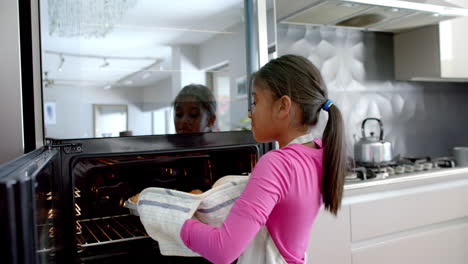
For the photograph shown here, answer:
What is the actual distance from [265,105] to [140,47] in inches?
14.1

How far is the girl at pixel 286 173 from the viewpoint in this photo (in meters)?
0.73

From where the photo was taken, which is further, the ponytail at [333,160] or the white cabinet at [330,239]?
the white cabinet at [330,239]

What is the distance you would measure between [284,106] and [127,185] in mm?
511

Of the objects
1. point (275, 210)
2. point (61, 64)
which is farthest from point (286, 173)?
point (61, 64)

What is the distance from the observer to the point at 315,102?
85cm

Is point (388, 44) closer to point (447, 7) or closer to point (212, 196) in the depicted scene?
point (447, 7)

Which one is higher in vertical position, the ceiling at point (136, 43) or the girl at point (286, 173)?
the ceiling at point (136, 43)

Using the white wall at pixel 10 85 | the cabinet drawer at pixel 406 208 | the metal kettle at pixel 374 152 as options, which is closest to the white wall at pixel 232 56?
the white wall at pixel 10 85

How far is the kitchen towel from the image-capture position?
31.2 inches

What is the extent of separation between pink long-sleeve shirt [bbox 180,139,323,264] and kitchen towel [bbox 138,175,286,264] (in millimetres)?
24

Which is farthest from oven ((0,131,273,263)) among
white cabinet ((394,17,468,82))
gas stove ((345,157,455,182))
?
white cabinet ((394,17,468,82))

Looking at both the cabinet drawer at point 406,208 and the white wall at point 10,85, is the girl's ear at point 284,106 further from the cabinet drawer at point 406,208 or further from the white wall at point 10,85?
the cabinet drawer at point 406,208

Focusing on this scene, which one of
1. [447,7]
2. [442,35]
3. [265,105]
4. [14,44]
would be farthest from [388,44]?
[14,44]

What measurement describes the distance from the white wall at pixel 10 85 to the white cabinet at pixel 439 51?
2.08 meters
